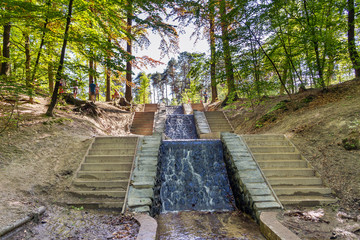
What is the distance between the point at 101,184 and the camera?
530cm

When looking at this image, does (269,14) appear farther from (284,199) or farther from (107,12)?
(284,199)

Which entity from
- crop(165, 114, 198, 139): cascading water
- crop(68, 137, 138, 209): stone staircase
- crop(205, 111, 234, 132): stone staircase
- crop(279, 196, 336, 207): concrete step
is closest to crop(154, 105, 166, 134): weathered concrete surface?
crop(165, 114, 198, 139): cascading water

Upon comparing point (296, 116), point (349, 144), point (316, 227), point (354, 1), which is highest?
point (354, 1)

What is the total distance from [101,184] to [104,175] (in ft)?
1.09

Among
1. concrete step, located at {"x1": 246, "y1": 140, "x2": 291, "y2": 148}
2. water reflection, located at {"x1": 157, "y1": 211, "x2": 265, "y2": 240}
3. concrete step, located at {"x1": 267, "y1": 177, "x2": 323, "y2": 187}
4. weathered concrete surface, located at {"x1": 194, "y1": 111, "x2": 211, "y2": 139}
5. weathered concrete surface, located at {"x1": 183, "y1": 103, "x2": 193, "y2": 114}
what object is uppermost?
weathered concrete surface, located at {"x1": 183, "y1": 103, "x2": 193, "y2": 114}

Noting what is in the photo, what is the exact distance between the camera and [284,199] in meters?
4.85

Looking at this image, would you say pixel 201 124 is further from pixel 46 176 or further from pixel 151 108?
pixel 46 176

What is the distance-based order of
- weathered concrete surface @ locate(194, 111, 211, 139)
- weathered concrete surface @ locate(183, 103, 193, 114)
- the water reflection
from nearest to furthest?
the water reflection → weathered concrete surface @ locate(194, 111, 211, 139) → weathered concrete surface @ locate(183, 103, 193, 114)

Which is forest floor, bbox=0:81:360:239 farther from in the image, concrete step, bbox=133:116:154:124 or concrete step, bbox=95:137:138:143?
concrete step, bbox=133:116:154:124

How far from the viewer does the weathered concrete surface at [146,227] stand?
3.43 m

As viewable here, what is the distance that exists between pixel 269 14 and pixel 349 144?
235 inches

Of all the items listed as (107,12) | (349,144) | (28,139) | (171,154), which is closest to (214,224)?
(171,154)

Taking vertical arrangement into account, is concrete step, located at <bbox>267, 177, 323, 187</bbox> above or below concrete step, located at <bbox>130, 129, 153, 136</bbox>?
below

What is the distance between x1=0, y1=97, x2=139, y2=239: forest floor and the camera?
3693 millimetres
